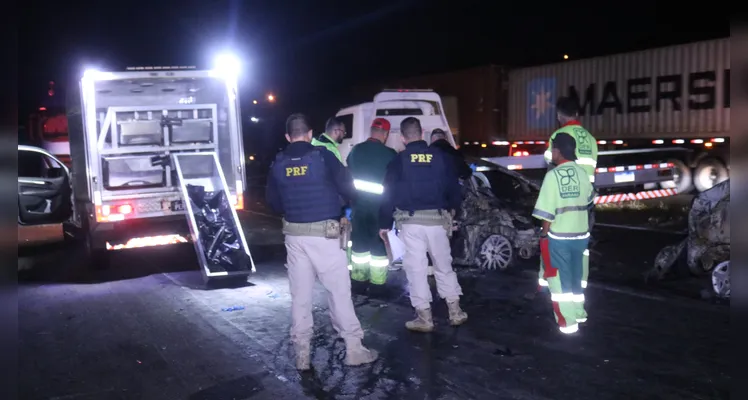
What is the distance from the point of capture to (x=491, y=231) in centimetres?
893

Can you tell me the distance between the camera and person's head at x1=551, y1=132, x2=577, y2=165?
6133 mm

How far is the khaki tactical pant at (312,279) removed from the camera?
5.45 m

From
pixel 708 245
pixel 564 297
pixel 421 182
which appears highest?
pixel 421 182

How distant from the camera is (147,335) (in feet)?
21.7

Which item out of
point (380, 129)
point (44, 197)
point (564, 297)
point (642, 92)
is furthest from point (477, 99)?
point (564, 297)

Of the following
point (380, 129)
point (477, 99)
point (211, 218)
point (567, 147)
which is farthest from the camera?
point (477, 99)

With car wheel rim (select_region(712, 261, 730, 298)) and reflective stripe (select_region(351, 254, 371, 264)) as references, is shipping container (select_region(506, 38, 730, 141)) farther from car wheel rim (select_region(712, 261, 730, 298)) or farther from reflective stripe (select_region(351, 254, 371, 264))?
reflective stripe (select_region(351, 254, 371, 264))

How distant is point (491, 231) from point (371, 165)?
6.72 feet

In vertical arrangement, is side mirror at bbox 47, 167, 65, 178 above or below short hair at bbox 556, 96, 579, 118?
below

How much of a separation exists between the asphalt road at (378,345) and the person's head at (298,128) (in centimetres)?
178

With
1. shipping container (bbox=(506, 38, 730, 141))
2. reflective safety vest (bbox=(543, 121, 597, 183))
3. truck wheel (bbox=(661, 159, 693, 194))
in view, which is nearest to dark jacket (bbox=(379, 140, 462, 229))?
reflective safety vest (bbox=(543, 121, 597, 183))

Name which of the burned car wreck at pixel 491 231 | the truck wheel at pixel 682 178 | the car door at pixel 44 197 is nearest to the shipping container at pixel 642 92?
the truck wheel at pixel 682 178

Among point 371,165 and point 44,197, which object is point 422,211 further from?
point 44,197

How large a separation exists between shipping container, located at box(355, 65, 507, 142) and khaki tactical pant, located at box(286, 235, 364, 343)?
16.6 m
